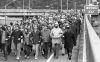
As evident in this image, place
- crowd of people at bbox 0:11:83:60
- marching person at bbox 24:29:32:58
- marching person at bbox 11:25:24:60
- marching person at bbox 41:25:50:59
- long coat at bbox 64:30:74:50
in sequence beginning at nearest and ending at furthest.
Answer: long coat at bbox 64:30:74:50, crowd of people at bbox 0:11:83:60, marching person at bbox 11:25:24:60, marching person at bbox 41:25:50:59, marching person at bbox 24:29:32:58

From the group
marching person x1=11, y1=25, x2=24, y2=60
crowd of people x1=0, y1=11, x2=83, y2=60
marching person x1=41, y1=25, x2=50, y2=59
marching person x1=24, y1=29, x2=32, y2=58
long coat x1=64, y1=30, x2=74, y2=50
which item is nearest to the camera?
long coat x1=64, y1=30, x2=74, y2=50

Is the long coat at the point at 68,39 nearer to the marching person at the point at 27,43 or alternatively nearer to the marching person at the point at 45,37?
the marching person at the point at 45,37

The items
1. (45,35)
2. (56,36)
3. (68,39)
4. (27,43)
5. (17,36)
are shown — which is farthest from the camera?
(27,43)

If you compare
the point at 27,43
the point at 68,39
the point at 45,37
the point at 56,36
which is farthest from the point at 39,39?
the point at 68,39

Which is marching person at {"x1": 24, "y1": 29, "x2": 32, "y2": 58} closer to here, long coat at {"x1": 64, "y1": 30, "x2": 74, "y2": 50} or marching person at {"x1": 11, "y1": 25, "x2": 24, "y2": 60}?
marching person at {"x1": 11, "y1": 25, "x2": 24, "y2": 60}

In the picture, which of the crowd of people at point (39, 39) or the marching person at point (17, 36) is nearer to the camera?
the crowd of people at point (39, 39)

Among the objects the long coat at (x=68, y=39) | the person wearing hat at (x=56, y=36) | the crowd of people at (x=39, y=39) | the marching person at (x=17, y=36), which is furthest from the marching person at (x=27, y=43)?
the long coat at (x=68, y=39)

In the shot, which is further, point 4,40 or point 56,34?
point 4,40

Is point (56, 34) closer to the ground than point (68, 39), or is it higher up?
higher up

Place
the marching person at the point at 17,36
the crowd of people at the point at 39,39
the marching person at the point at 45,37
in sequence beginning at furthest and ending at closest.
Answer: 1. the marching person at the point at 45,37
2. the marching person at the point at 17,36
3. the crowd of people at the point at 39,39

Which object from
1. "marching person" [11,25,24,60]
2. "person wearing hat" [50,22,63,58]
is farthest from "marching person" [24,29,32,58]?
"person wearing hat" [50,22,63,58]

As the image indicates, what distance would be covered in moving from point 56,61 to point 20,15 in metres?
96.2

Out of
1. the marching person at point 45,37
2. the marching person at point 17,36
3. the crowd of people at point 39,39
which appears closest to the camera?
the crowd of people at point 39,39

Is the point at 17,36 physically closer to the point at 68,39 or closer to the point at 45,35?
the point at 45,35
